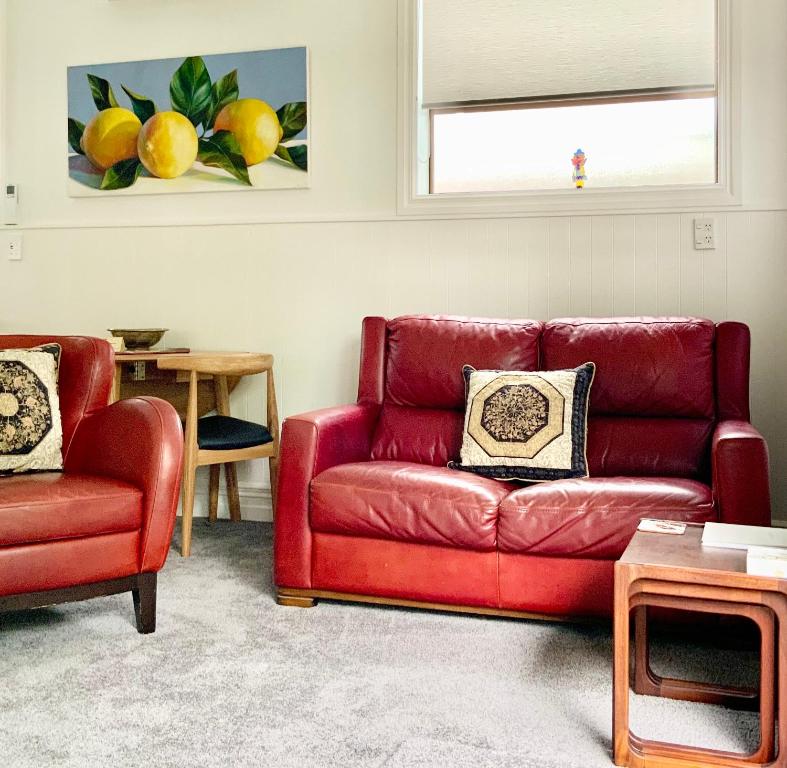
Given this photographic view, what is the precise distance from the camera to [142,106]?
3.99 m

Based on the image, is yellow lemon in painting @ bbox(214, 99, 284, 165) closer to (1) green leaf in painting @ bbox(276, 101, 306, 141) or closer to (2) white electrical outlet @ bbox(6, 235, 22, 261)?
(1) green leaf in painting @ bbox(276, 101, 306, 141)

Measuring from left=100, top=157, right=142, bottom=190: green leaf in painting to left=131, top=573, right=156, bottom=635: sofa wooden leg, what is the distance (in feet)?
7.19

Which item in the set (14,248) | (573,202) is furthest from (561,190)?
(14,248)

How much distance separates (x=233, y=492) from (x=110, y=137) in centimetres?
170

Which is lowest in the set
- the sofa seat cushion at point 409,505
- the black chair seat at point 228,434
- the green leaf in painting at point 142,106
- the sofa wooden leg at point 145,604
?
the sofa wooden leg at point 145,604

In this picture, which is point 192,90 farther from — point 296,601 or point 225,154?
point 296,601

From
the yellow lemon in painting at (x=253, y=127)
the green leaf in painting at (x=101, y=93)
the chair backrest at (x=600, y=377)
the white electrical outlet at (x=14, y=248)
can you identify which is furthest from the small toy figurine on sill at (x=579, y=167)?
the white electrical outlet at (x=14, y=248)

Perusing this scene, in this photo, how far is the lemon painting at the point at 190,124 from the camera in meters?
3.84

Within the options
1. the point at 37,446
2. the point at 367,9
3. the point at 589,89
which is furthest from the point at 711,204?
the point at 37,446

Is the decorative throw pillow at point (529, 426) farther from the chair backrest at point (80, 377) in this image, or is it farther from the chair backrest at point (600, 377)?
the chair backrest at point (80, 377)

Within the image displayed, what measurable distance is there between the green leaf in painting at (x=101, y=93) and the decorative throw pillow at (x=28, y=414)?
1.73 meters

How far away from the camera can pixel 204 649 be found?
2.31 m

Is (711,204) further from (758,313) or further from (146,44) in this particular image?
(146,44)

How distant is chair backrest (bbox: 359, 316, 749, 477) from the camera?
2861 millimetres
